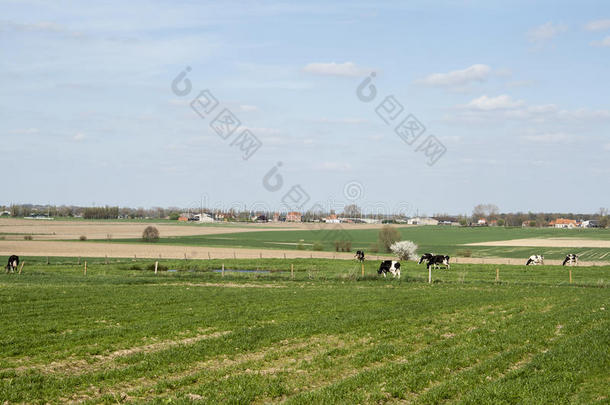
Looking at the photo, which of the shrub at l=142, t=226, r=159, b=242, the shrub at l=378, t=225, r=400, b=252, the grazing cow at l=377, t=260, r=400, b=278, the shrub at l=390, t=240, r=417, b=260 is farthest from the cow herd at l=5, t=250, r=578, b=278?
the shrub at l=142, t=226, r=159, b=242

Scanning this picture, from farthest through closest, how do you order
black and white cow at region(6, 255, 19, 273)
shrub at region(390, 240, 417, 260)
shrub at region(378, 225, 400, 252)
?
shrub at region(378, 225, 400, 252)
shrub at region(390, 240, 417, 260)
black and white cow at region(6, 255, 19, 273)

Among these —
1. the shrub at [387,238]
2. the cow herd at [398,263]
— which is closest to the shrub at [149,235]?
the shrub at [387,238]

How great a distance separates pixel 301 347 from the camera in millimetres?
15969

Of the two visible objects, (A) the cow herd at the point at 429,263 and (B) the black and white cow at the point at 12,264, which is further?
(B) the black and white cow at the point at 12,264

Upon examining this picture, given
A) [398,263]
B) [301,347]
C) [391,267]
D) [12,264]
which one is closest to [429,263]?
[398,263]

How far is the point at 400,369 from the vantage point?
13.3 metres

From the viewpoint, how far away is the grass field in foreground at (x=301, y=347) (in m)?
11.7

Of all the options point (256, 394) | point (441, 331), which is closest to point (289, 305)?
point (441, 331)

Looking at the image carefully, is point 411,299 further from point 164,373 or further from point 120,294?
point 164,373

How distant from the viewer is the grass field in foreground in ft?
38.3

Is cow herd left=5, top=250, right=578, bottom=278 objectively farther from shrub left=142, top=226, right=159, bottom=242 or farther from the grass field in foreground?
shrub left=142, top=226, right=159, bottom=242

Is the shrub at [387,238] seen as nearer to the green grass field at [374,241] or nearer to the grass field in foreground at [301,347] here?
the green grass field at [374,241]

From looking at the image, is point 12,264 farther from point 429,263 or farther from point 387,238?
point 387,238

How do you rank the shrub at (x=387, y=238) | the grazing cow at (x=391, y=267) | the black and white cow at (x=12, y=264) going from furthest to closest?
the shrub at (x=387, y=238), the black and white cow at (x=12, y=264), the grazing cow at (x=391, y=267)
